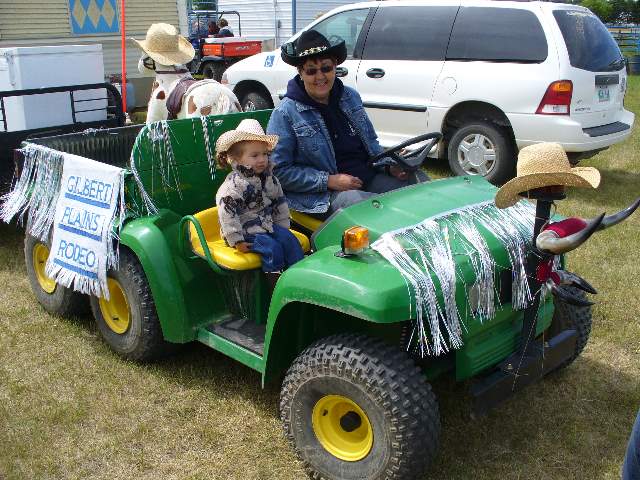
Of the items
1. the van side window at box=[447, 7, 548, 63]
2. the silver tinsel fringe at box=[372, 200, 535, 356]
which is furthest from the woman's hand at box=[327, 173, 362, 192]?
the van side window at box=[447, 7, 548, 63]

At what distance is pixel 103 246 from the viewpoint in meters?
3.59

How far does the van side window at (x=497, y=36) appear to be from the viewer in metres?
7.03

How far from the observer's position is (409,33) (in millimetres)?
7805

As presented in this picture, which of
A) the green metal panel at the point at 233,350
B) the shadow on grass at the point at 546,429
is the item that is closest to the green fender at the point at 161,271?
the green metal panel at the point at 233,350

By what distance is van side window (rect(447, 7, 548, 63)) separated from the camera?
23.1 ft

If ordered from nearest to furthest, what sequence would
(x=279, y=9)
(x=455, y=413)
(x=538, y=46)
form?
(x=455, y=413) < (x=538, y=46) < (x=279, y=9)

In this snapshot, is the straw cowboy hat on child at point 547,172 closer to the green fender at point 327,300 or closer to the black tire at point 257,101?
the green fender at point 327,300

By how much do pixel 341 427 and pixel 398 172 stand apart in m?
1.56

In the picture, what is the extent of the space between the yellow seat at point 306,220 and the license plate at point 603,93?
469 cm

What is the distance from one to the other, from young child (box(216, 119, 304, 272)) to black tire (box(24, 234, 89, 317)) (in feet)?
4.82

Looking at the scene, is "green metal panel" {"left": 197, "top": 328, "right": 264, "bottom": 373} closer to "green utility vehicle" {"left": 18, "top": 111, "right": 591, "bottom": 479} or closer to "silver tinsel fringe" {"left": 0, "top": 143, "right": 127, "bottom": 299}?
"green utility vehicle" {"left": 18, "top": 111, "right": 591, "bottom": 479}

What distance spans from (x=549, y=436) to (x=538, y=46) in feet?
15.8

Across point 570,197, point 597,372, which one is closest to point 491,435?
point 597,372

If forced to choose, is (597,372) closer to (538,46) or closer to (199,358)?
(199,358)
